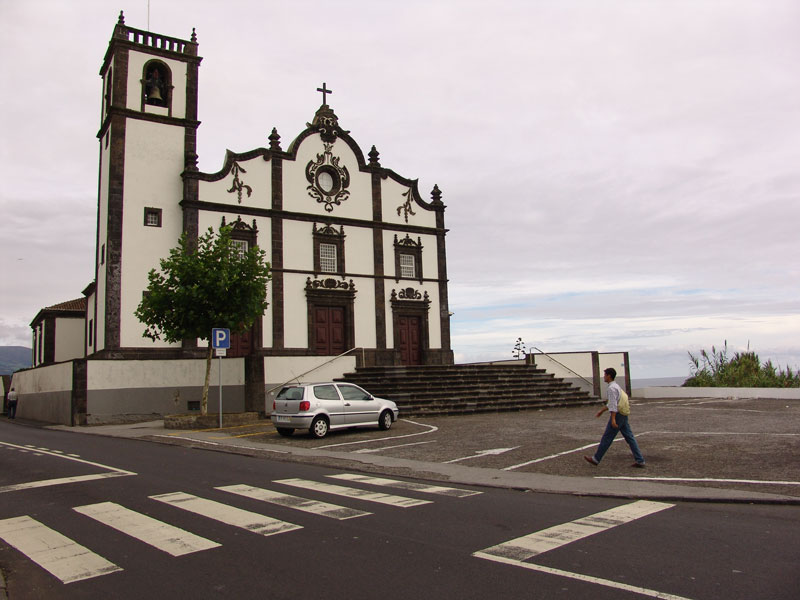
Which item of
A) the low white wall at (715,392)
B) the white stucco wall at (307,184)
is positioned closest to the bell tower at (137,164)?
the white stucco wall at (307,184)

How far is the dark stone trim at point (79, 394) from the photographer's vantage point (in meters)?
24.0

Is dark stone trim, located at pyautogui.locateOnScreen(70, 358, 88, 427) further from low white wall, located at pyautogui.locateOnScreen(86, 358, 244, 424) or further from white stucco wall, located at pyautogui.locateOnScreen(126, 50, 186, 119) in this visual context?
white stucco wall, located at pyautogui.locateOnScreen(126, 50, 186, 119)

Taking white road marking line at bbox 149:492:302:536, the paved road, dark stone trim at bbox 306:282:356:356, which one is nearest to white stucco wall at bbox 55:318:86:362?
dark stone trim at bbox 306:282:356:356

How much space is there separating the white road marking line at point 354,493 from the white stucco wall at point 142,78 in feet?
80.2

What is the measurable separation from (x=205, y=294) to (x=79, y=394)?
725cm

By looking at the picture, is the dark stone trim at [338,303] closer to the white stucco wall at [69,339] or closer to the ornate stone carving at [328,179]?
the ornate stone carving at [328,179]

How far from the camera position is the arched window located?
2984cm

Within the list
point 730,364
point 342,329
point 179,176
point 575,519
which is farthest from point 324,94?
point 575,519

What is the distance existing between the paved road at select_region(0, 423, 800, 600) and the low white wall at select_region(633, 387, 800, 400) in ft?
72.0

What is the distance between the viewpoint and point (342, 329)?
31953 mm

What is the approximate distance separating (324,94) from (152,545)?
99.4 feet

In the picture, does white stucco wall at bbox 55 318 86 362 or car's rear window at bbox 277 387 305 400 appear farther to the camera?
white stucco wall at bbox 55 318 86 362

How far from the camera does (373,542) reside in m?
6.26

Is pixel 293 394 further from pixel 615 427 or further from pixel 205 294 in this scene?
pixel 615 427
